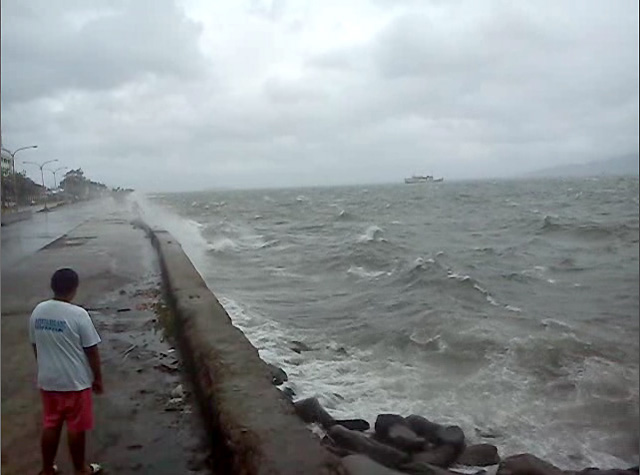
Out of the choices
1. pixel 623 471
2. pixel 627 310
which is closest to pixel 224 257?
pixel 627 310

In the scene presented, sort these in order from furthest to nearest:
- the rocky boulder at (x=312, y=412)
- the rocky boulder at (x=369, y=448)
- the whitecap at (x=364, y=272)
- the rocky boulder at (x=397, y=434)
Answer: the whitecap at (x=364, y=272), the rocky boulder at (x=312, y=412), the rocky boulder at (x=397, y=434), the rocky boulder at (x=369, y=448)

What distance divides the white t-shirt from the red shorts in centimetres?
6

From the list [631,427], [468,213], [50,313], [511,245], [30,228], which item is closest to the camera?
[50,313]

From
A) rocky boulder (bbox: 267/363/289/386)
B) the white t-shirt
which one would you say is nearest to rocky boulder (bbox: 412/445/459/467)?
rocky boulder (bbox: 267/363/289/386)

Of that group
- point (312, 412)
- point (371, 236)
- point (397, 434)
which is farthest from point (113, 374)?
point (371, 236)

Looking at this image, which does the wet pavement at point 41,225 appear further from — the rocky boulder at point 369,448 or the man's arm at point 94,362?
the rocky boulder at point 369,448

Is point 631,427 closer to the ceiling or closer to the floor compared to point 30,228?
closer to the floor

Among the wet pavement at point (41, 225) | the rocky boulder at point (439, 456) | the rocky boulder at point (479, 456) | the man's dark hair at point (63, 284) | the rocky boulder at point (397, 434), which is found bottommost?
the rocky boulder at point (479, 456)

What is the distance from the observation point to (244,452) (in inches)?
132

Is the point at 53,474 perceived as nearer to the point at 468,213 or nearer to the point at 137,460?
the point at 137,460

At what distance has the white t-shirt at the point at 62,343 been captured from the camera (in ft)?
9.86

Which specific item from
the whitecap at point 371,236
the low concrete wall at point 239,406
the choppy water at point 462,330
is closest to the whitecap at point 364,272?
the choppy water at point 462,330

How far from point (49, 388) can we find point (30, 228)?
1531 millimetres

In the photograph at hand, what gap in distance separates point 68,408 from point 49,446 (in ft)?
0.97
